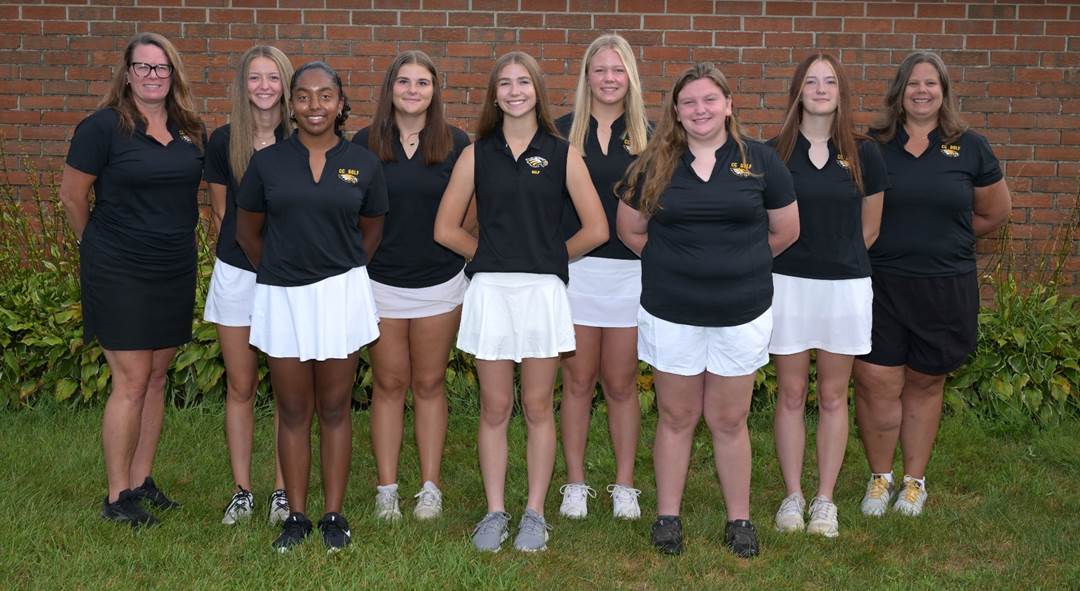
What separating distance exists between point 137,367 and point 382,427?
1.08m

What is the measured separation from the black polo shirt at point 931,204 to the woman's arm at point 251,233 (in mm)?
2652

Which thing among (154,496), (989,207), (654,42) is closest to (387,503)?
(154,496)

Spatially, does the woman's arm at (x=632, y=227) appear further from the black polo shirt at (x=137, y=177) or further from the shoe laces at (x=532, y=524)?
the black polo shirt at (x=137, y=177)

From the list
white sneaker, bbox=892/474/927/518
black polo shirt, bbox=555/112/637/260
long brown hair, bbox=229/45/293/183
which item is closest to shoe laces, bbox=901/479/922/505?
white sneaker, bbox=892/474/927/518

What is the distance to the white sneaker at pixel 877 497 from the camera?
16.6 ft

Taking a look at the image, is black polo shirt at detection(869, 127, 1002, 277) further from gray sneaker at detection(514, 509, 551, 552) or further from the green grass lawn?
gray sneaker at detection(514, 509, 551, 552)

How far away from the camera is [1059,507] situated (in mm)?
5242

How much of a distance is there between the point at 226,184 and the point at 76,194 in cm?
61

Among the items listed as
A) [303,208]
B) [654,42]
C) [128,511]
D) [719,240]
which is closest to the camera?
[303,208]

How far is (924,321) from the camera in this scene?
487 centimetres

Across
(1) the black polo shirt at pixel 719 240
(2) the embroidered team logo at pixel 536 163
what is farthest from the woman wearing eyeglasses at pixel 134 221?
(1) the black polo shirt at pixel 719 240

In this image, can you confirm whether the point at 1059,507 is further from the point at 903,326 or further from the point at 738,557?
the point at 738,557

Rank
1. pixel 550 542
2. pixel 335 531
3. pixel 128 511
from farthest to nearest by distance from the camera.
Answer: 1. pixel 128 511
2. pixel 550 542
3. pixel 335 531

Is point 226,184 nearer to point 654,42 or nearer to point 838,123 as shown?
point 838,123
